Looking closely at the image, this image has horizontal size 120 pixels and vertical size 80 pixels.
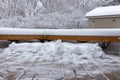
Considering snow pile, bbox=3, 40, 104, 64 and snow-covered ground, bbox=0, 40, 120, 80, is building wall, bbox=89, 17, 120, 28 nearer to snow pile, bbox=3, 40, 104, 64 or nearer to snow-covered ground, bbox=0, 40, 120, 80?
snow-covered ground, bbox=0, 40, 120, 80

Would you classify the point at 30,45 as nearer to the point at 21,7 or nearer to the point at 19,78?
the point at 19,78

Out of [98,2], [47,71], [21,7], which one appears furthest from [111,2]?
[47,71]

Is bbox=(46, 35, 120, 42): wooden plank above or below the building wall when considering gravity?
above

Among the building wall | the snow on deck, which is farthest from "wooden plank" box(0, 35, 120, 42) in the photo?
the building wall

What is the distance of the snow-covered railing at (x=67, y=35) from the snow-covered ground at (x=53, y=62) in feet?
3.51

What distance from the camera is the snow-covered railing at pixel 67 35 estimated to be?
25.1 ft

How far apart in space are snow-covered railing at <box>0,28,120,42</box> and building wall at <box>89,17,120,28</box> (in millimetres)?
8079

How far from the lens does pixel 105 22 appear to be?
16.5 metres

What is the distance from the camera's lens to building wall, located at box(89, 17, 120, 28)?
15803 millimetres

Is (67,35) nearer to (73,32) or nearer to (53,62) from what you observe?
(73,32)

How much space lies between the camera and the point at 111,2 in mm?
22875

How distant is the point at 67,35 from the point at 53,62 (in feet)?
9.99

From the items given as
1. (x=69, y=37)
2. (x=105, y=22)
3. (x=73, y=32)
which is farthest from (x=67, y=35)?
(x=105, y=22)

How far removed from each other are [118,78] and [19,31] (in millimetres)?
5622
